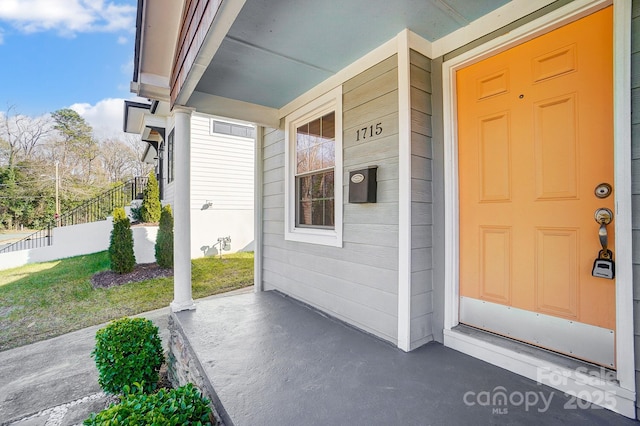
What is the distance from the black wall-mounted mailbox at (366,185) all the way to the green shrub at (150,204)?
817 cm

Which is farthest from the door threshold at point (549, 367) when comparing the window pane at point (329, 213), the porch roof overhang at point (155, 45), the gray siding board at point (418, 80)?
the porch roof overhang at point (155, 45)

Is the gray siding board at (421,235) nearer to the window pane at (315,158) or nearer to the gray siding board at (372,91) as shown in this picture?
the gray siding board at (372,91)

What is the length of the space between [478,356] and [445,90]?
1.90 m

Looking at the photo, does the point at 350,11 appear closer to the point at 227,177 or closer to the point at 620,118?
the point at 620,118

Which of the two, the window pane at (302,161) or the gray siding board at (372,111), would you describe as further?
the window pane at (302,161)

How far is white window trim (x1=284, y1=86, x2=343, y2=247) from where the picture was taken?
2.75 metres

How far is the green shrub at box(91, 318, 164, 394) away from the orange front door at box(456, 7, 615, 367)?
8.32 feet

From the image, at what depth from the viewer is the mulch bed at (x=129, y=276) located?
5.92 meters

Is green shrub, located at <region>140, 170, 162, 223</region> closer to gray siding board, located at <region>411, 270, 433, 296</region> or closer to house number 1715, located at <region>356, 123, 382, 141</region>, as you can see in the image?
house number 1715, located at <region>356, 123, 382, 141</region>

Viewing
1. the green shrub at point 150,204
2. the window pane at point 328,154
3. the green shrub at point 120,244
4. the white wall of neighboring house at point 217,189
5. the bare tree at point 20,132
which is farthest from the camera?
the bare tree at point 20,132

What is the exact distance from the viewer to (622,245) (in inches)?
55.3

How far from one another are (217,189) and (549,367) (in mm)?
8184

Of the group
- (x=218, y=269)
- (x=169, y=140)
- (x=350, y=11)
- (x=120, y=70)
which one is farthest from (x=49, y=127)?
(x=350, y=11)

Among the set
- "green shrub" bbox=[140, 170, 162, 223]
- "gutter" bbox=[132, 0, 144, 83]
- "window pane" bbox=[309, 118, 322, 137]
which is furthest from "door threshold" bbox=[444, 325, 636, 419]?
"green shrub" bbox=[140, 170, 162, 223]
